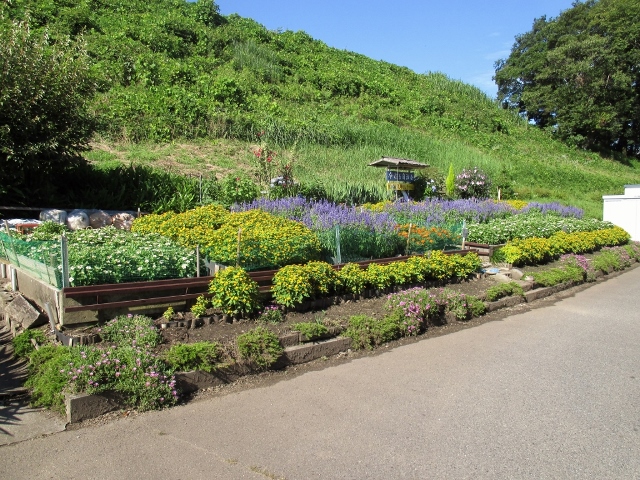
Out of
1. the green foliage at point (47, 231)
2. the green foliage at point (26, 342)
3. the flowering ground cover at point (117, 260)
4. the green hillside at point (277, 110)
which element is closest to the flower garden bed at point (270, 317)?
the green foliage at point (26, 342)

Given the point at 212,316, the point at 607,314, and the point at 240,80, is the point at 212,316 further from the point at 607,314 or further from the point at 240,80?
the point at 240,80

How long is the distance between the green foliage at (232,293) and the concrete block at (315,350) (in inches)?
36.1

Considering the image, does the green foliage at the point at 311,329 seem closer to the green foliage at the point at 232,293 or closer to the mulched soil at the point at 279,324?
the mulched soil at the point at 279,324

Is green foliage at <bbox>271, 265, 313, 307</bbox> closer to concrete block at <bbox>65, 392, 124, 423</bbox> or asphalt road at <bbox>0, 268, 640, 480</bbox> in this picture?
asphalt road at <bbox>0, 268, 640, 480</bbox>

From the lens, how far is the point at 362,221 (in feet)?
32.1

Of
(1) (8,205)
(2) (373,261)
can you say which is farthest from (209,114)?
(2) (373,261)

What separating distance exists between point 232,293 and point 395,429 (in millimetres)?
2839

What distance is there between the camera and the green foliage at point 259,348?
216 inches

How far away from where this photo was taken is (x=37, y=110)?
9.97m

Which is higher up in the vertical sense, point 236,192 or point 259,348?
point 236,192

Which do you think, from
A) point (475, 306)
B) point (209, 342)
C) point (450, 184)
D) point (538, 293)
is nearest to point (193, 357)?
point (209, 342)

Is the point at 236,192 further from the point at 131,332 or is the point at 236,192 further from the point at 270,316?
the point at 131,332

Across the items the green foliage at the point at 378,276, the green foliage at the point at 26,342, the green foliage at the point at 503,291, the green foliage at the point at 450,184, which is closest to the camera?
the green foliage at the point at 26,342

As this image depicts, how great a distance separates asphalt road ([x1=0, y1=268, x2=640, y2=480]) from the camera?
3.76 meters
